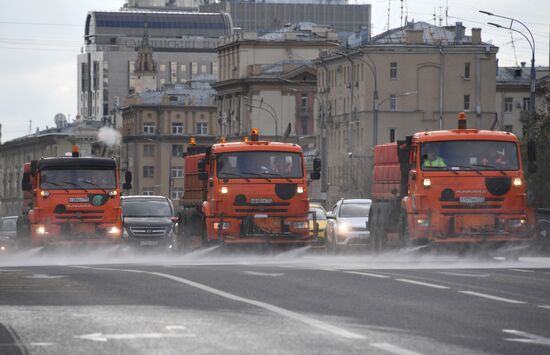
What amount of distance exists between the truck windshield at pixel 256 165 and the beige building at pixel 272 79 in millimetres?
120872

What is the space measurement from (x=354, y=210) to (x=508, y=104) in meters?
108

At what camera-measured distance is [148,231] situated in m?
50.8

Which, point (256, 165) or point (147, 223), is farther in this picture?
point (147, 223)

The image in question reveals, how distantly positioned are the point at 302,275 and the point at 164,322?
9.41 metres

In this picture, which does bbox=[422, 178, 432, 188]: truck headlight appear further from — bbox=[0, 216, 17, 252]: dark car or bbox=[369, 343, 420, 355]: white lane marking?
bbox=[0, 216, 17, 252]: dark car

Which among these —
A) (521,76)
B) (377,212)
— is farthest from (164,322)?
(521,76)

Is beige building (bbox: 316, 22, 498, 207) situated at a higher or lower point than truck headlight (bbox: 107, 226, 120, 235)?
higher

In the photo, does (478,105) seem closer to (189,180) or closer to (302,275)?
(189,180)

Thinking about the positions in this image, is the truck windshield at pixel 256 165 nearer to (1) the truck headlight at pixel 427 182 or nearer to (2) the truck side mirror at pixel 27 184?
(1) the truck headlight at pixel 427 182

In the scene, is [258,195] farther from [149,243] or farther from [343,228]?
[149,243]

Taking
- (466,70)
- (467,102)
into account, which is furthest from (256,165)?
(467,102)

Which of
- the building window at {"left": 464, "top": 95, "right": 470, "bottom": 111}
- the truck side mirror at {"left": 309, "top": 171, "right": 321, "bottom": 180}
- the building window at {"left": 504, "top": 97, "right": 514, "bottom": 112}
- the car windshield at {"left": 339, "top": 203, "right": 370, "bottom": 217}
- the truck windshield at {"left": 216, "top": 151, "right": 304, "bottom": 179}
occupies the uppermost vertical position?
the building window at {"left": 504, "top": 97, "right": 514, "bottom": 112}

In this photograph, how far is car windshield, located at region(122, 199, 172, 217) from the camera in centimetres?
5138

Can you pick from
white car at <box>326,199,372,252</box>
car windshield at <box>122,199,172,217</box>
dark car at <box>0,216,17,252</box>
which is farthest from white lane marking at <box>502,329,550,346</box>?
dark car at <box>0,216,17,252</box>
